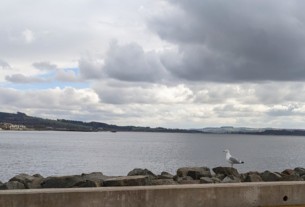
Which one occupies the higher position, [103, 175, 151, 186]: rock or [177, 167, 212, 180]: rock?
[103, 175, 151, 186]: rock

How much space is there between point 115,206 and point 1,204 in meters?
1.57

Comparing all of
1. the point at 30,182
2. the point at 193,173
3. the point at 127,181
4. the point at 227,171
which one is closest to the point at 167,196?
the point at 127,181

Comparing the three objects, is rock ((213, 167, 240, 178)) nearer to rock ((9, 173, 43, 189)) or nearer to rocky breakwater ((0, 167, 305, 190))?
rocky breakwater ((0, 167, 305, 190))

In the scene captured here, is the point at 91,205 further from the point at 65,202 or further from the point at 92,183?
the point at 92,183

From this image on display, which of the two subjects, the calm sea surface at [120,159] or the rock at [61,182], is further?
the calm sea surface at [120,159]

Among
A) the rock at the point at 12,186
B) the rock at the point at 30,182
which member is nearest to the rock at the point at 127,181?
the rock at the point at 30,182

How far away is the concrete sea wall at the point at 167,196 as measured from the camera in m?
6.75

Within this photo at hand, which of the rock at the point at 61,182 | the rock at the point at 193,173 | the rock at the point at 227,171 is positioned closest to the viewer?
the rock at the point at 61,182

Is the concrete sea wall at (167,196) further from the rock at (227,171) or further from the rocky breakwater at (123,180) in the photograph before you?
the rock at (227,171)

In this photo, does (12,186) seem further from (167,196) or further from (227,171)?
(227,171)

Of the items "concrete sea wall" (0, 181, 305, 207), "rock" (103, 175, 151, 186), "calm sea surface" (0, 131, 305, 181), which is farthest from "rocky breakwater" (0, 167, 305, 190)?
"calm sea surface" (0, 131, 305, 181)

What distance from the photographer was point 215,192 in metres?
7.67

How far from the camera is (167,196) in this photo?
7.41 meters

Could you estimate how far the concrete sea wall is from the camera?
22.2 feet
